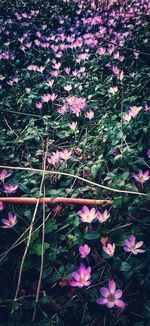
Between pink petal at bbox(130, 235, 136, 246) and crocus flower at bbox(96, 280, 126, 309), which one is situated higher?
pink petal at bbox(130, 235, 136, 246)

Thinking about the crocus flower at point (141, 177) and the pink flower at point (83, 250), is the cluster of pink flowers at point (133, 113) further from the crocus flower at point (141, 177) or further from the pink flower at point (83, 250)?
the pink flower at point (83, 250)

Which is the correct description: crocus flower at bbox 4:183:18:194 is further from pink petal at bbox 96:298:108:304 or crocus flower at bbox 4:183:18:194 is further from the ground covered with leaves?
pink petal at bbox 96:298:108:304

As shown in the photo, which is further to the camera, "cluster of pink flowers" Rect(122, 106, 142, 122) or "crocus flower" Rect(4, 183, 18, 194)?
"cluster of pink flowers" Rect(122, 106, 142, 122)

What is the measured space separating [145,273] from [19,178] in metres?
0.86

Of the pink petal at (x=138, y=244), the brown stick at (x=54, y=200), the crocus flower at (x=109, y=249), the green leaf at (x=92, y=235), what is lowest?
the green leaf at (x=92, y=235)

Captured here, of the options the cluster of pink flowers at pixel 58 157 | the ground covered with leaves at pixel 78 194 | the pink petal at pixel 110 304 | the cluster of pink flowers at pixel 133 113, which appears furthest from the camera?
the cluster of pink flowers at pixel 133 113

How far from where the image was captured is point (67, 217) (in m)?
1.43

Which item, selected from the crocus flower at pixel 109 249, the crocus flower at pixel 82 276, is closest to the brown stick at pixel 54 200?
the crocus flower at pixel 109 249

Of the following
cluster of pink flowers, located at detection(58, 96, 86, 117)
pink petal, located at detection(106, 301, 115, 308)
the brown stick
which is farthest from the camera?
cluster of pink flowers, located at detection(58, 96, 86, 117)

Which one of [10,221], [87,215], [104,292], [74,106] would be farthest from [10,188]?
[74,106]

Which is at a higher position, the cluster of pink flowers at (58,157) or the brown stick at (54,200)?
the cluster of pink flowers at (58,157)

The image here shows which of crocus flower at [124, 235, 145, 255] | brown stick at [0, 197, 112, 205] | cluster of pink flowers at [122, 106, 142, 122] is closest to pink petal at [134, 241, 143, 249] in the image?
crocus flower at [124, 235, 145, 255]

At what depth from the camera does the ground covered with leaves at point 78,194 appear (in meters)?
1.09

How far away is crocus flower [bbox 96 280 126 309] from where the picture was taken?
3.20 ft
